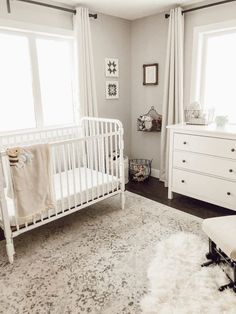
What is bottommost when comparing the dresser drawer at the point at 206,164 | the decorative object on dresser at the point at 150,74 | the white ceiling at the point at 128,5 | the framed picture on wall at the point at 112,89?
the dresser drawer at the point at 206,164

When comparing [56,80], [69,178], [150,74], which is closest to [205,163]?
[69,178]

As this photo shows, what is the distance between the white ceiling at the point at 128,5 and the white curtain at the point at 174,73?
0.15 metres

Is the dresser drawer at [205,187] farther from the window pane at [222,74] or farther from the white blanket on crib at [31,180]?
the white blanket on crib at [31,180]

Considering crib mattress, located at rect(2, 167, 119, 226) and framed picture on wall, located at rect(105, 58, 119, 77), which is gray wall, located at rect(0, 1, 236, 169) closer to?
framed picture on wall, located at rect(105, 58, 119, 77)

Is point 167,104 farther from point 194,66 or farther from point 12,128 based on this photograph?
point 12,128

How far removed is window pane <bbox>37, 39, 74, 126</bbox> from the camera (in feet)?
9.98

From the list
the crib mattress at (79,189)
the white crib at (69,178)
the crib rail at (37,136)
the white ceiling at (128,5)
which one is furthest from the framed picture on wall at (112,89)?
the crib mattress at (79,189)

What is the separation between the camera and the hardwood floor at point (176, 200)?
2.80m

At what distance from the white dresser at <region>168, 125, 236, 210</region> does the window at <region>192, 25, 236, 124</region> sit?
22.5 inches

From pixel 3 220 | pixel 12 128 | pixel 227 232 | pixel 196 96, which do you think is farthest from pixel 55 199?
pixel 196 96

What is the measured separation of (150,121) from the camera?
367cm

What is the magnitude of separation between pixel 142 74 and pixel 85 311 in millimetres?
3165

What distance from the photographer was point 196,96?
3289mm

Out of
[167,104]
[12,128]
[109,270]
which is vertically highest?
[167,104]
